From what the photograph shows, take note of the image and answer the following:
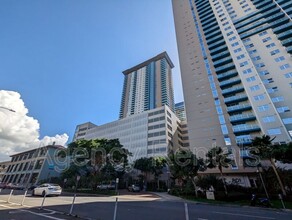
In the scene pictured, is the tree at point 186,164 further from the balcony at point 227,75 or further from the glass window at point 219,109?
the balcony at point 227,75

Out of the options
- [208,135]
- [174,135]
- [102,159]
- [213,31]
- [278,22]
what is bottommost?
[102,159]

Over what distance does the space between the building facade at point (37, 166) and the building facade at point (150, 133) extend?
25257mm

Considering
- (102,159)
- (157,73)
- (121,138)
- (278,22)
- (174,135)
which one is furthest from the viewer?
(157,73)

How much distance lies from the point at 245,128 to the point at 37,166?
65222 millimetres

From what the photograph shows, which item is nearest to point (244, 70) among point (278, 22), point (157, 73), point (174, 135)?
point (278, 22)

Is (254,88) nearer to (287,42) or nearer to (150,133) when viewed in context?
(287,42)

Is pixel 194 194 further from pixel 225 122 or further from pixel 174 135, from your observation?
pixel 174 135

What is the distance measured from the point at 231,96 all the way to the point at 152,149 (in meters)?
32.4

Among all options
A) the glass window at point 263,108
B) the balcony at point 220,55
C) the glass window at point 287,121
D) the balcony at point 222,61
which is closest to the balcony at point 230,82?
the balcony at point 222,61

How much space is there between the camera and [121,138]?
7306 centimetres

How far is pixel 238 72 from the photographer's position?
4894 centimetres

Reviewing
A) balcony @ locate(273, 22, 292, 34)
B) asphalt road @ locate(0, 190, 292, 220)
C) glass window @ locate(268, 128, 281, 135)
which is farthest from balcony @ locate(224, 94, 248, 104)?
asphalt road @ locate(0, 190, 292, 220)

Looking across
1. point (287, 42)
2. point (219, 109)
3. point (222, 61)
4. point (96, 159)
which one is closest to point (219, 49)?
point (222, 61)

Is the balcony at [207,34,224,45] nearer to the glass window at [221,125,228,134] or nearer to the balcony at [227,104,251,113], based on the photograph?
the balcony at [227,104,251,113]
